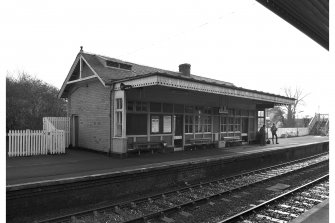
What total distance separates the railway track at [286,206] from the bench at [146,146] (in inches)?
278

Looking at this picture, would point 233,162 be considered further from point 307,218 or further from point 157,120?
point 307,218

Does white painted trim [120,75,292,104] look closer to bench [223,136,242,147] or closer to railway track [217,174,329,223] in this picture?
bench [223,136,242,147]

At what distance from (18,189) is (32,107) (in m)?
16.1

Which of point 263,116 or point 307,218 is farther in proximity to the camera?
point 263,116

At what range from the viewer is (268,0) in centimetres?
507

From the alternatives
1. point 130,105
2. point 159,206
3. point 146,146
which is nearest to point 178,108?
point 146,146

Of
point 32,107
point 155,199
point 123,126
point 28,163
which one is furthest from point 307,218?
point 32,107

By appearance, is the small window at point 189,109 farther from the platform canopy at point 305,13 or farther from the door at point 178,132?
the platform canopy at point 305,13

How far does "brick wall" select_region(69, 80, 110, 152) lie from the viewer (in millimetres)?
14430

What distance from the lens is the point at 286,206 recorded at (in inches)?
308

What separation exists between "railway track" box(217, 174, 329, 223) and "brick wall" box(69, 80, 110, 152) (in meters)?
8.61

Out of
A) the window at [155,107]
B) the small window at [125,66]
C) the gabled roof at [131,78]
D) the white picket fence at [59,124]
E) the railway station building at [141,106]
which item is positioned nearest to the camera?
the gabled roof at [131,78]

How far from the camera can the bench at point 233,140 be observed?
19.3 metres

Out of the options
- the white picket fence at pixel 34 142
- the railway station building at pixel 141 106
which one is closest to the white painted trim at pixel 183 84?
the railway station building at pixel 141 106
